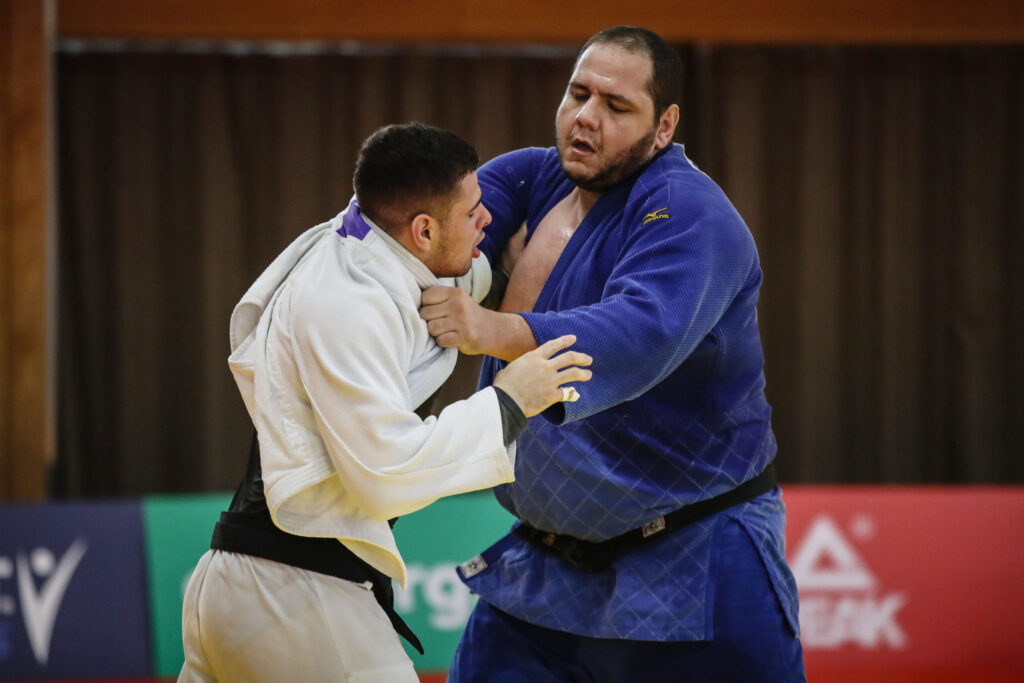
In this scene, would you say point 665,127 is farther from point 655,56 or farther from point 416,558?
point 416,558

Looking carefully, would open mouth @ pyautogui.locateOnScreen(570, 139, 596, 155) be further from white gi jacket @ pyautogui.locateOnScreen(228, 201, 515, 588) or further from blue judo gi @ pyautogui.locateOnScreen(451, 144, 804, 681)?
white gi jacket @ pyautogui.locateOnScreen(228, 201, 515, 588)

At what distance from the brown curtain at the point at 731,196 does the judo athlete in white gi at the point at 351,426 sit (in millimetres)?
4634

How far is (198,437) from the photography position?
689cm

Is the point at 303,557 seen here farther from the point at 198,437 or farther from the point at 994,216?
the point at 994,216

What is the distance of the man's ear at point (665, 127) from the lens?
2.68 metres

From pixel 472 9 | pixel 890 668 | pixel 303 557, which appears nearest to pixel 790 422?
pixel 890 668

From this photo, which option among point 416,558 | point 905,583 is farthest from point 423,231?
point 905,583

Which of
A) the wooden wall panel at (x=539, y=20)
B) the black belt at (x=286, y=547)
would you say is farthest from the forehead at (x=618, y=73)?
the wooden wall panel at (x=539, y=20)

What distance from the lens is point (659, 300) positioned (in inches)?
89.1

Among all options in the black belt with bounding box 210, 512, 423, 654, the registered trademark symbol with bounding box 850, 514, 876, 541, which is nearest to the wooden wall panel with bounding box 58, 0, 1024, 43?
the registered trademark symbol with bounding box 850, 514, 876, 541

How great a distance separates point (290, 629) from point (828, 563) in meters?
3.26

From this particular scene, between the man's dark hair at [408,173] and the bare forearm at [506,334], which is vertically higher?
the man's dark hair at [408,173]

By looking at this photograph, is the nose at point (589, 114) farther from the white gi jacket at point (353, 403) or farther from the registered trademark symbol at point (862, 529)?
the registered trademark symbol at point (862, 529)

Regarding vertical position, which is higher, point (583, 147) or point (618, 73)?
point (618, 73)
